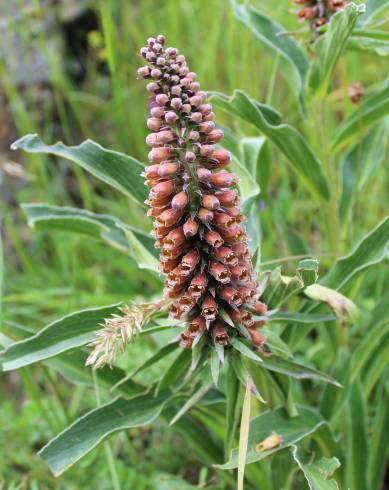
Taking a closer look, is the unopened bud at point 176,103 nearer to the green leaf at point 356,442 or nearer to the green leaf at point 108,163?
the green leaf at point 108,163

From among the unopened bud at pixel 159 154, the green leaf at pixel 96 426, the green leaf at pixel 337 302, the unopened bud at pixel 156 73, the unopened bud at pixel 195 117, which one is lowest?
the green leaf at pixel 96 426

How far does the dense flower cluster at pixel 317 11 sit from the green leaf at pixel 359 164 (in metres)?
0.55

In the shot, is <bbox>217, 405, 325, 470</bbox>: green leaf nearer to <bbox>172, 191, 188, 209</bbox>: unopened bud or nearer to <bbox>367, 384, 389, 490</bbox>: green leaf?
<bbox>367, 384, 389, 490</bbox>: green leaf

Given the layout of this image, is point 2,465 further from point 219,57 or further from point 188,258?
point 219,57

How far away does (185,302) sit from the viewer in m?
1.49

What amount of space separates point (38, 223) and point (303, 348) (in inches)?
52.1

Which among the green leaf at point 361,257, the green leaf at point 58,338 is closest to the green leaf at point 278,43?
the green leaf at point 361,257

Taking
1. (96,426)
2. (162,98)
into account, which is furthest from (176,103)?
(96,426)

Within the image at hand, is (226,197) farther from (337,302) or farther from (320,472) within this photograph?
(320,472)

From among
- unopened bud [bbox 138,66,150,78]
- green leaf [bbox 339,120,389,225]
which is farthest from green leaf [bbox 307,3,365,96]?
unopened bud [bbox 138,66,150,78]

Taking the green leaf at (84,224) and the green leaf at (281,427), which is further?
the green leaf at (84,224)

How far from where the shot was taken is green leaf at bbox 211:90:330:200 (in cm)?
191

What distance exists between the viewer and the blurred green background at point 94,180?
250cm

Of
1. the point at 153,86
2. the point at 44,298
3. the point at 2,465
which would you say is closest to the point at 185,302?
the point at 153,86
